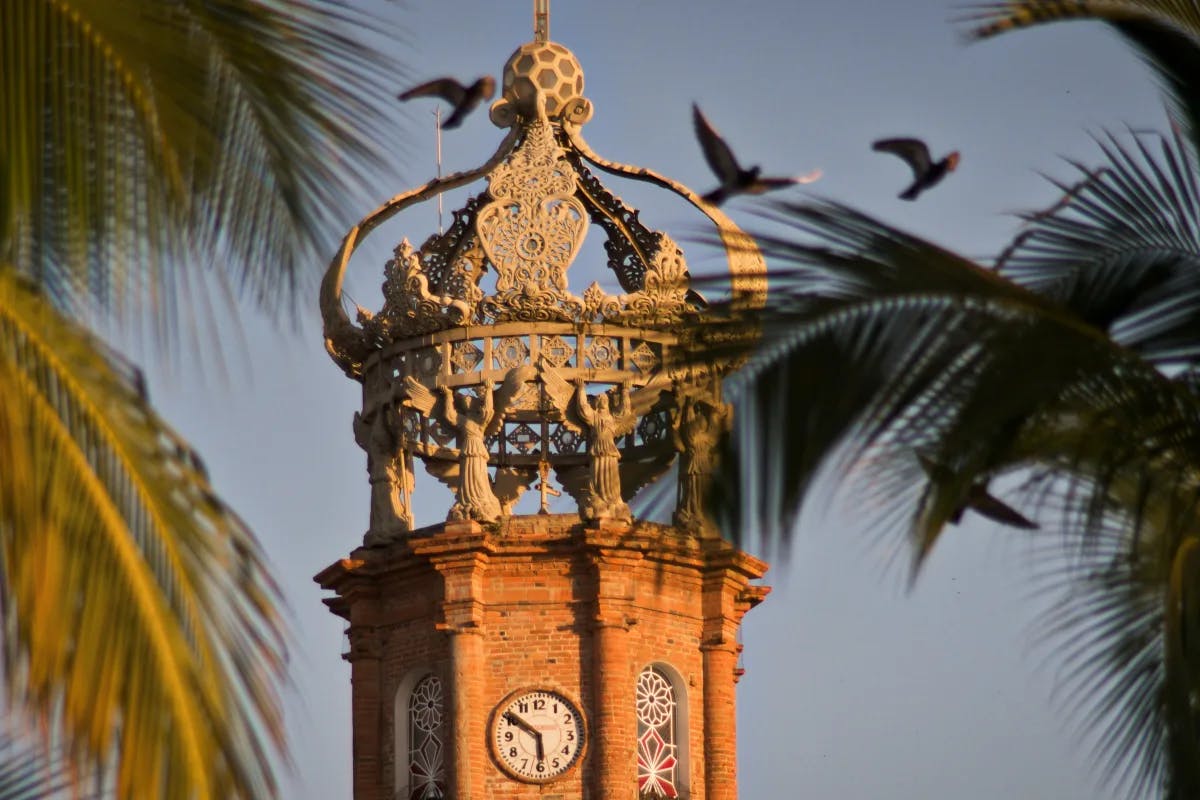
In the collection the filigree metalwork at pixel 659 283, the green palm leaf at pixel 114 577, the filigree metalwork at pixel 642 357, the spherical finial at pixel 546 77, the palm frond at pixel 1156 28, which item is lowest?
the green palm leaf at pixel 114 577

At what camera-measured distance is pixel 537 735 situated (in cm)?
4356

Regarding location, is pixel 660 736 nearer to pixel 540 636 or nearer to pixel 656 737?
pixel 656 737

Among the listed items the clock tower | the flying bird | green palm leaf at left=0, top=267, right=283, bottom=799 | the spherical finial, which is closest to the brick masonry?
the clock tower

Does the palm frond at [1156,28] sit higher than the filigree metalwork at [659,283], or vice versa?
the filigree metalwork at [659,283]

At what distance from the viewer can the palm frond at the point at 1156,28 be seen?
16516 mm

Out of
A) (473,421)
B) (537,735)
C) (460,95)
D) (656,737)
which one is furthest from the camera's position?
(656,737)

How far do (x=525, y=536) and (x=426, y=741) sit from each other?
127 inches

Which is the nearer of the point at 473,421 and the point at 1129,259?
the point at 1129,259

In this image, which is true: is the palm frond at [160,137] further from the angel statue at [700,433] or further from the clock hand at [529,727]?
the clock hand at [529,727]

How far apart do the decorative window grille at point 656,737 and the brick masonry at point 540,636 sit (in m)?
0.25

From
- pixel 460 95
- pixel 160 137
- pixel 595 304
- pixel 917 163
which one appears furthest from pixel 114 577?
pixel 595 304

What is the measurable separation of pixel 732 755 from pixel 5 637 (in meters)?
32.6

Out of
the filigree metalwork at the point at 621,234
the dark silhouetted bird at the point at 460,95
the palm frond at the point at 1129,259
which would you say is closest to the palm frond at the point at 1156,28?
the palm frond at the point at 1129,259

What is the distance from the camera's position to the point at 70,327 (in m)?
12.7
